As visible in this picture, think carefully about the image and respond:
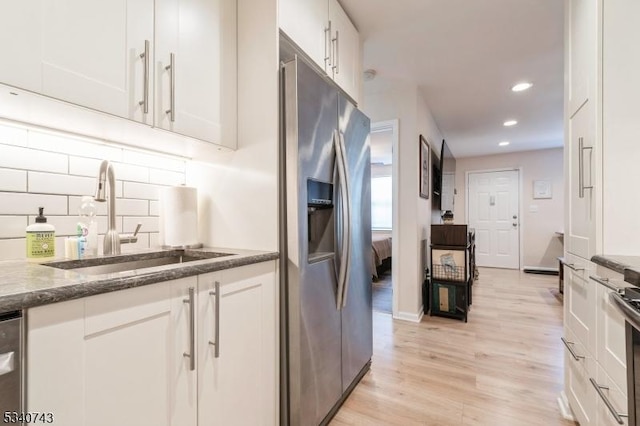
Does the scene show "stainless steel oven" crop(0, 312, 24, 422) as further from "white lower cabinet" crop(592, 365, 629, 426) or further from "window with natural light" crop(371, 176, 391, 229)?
"window with natural light" crop(371, 176, 391, 229)

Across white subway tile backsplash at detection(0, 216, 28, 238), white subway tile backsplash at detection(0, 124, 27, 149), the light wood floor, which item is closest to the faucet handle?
white subway tile backsplash at detection(0, 216, 28, 238)

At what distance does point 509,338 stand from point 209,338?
9.18 feet

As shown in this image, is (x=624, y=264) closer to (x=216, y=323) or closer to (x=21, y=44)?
(x=216, y=323)

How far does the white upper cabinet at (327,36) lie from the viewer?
152cm

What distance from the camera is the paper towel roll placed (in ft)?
4.84

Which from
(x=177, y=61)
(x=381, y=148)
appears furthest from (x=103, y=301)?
(x=381, y=148)

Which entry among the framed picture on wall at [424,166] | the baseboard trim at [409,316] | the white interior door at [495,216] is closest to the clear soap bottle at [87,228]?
the baseboard trim at [409,316]

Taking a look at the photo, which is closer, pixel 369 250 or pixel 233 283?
pixel 233 283

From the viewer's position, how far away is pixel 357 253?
6.34 feet

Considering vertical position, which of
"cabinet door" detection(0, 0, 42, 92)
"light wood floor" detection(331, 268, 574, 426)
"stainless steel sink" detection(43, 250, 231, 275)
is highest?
"cabinet door" detection(0, 0, 42, 92)

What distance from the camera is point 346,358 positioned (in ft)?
5.80

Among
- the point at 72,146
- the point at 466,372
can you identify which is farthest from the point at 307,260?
the point at 466,372

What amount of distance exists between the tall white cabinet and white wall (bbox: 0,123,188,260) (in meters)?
2.03

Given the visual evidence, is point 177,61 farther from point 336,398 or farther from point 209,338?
point 336,398
